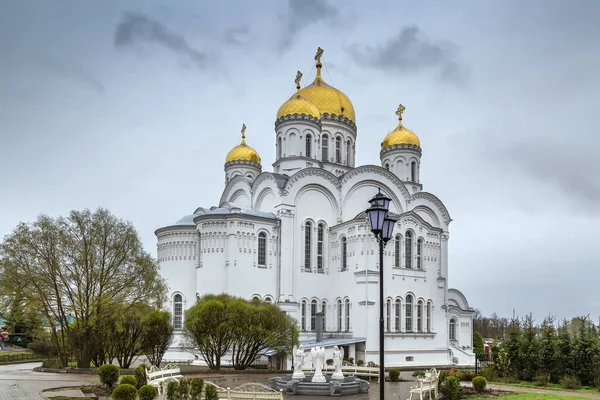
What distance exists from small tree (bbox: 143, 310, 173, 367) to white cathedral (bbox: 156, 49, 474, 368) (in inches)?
115

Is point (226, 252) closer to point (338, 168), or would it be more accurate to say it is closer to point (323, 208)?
point (323, 208)

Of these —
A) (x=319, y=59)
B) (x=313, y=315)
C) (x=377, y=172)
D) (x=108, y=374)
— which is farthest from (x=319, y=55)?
(x=108, y=374)

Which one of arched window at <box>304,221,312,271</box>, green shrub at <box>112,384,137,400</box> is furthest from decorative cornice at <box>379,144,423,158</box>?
green shrub at <box>112,384,137,400</box>

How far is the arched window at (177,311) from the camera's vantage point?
122 ft

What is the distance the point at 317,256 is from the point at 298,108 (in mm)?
10507

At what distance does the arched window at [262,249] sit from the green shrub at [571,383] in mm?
18935

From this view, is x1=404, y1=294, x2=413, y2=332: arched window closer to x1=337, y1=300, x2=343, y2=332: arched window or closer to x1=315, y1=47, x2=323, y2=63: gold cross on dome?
x1=337, y1=300, x2=343, y2=332: arched window

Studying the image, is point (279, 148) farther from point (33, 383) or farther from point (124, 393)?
point (124, 393)

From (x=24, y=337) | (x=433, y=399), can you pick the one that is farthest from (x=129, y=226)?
(x=24, y=337)

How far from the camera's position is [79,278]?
27.9m

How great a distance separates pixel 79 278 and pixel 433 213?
2624cm

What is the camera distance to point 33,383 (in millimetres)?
21359

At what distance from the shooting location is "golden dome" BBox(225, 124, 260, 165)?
49.2 m

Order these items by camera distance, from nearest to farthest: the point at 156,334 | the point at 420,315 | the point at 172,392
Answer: the point at 172,392 → the point at 156,334 → the point at 420,315
